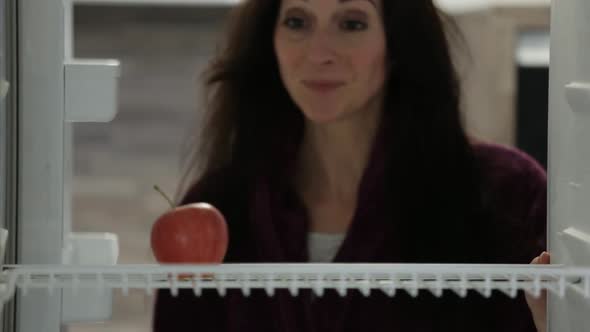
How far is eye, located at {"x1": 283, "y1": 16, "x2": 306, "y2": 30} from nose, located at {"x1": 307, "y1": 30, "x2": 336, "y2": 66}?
0.13ft

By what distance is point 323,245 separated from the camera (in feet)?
7.35

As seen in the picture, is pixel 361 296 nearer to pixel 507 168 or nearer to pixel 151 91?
pixel 507 168

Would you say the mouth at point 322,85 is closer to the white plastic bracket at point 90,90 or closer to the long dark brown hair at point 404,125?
the long dark brown hair at point 404,125

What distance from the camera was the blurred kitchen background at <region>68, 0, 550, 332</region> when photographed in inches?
160

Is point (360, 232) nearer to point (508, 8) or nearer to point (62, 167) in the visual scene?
point (62, 167)

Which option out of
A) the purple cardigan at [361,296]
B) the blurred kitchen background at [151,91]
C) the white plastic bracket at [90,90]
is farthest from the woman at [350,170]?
the blurred kitchen background at [151,91]

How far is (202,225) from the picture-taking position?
3.76ft

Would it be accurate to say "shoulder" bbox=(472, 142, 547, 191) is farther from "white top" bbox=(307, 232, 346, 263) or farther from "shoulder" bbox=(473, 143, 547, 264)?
"white top" bbox=(307, 232, 346, 263)

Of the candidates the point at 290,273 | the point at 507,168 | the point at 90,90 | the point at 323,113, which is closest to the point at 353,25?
the point at 323,113

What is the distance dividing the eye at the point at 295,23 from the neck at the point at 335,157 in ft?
0.74

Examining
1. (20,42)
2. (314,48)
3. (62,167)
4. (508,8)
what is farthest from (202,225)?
(508,8)

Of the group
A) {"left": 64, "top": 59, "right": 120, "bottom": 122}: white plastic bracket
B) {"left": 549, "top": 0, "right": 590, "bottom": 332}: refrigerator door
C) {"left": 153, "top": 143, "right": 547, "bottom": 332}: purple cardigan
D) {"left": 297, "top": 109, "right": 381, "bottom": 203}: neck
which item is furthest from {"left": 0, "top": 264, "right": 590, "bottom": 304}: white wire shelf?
{"left": 297, "top": 109, "right": 381, "bottom": 203}: neck

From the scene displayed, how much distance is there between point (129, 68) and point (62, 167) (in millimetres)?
4211

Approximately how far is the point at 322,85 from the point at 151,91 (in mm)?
3264
